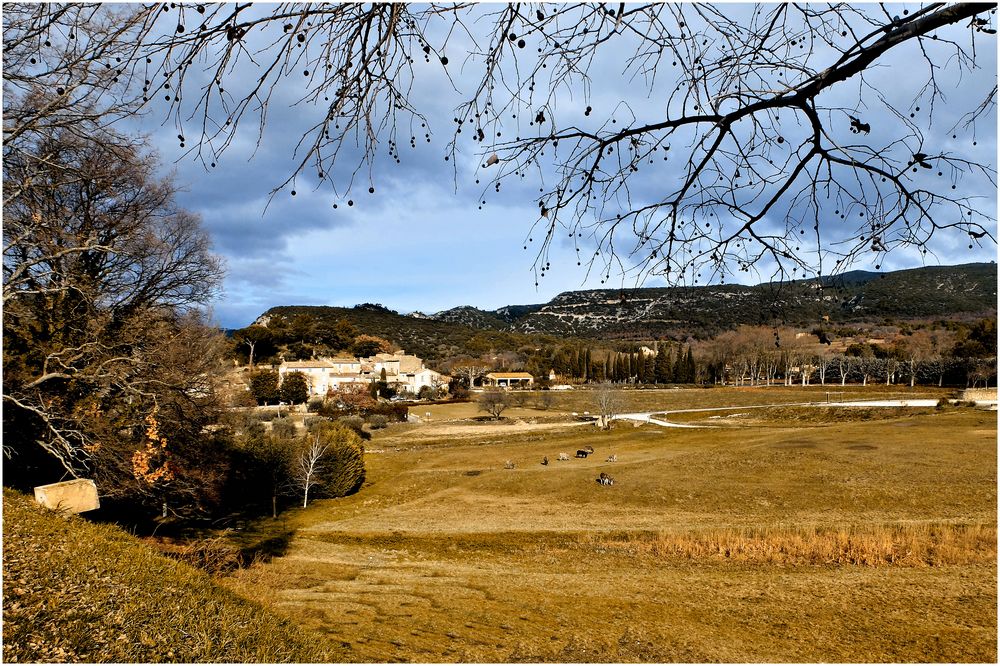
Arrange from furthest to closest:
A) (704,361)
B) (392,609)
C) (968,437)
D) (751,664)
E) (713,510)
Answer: (704,361)
(968,437)
(713,510)
(392,609)
(751,664)

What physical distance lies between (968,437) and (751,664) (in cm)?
3626

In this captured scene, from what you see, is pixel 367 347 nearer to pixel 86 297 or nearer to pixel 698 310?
pixel 86 297

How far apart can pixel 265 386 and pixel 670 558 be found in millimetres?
60708

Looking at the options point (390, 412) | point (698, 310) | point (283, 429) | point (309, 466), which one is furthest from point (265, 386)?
point (698, 310)

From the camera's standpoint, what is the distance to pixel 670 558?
59.1 feet

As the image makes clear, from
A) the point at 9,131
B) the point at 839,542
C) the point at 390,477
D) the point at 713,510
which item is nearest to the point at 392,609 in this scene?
the point at 9,131

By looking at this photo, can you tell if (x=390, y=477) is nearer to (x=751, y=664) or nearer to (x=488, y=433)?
(x=488, y=433)

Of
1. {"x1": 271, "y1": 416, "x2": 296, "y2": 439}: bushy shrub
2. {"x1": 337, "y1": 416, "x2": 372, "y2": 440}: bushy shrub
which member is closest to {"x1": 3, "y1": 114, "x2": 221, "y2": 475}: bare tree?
{"x1": 271, "y1": 416, "x2": 296, "y2": 439}: bushy shrub

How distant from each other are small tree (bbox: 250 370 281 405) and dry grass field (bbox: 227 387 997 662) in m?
→ 35.6

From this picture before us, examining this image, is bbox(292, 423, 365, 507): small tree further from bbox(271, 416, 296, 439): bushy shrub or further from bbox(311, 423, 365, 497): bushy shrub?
bbox(271, 416, 296, 439): bushy shrub

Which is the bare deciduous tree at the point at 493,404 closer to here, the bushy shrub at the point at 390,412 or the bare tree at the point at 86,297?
the bushy shrub at the point at 390,412

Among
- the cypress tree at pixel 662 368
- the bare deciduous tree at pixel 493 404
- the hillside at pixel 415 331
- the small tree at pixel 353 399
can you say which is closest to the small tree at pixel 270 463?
the small tree at pixel 353 399

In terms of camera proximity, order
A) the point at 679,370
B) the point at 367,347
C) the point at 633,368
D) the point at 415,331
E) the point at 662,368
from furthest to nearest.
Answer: the point at 415,331, the point at 367,347, the point at 633,368, the point at 679,370, the point at 662,368

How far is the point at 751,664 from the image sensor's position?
33.4 ft
